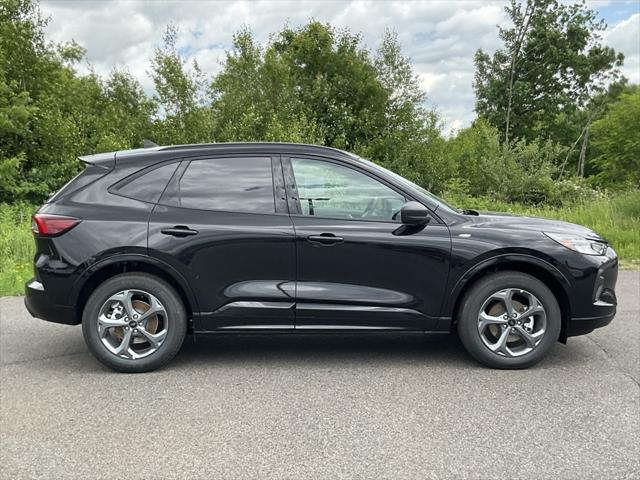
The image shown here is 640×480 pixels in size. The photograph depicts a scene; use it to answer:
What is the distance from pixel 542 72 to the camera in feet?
114

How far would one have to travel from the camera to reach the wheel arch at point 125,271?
4.17 metres

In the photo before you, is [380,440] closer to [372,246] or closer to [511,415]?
[511,415]

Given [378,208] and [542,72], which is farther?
[542,72]

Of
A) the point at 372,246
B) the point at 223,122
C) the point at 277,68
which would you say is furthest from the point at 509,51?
the point at 372,246

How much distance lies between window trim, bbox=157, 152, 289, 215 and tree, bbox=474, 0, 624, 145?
3147 cm

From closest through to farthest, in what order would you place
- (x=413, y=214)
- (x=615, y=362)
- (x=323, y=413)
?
(x=323, y=413)
(x=413, y=214)
(x=615, y=362)

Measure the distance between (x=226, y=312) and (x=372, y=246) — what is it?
118cm

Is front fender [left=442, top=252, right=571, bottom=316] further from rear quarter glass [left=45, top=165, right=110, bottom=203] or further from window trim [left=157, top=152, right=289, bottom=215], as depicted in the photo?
rear quarter glass [left=45, top=165, right=110, bottom=203]

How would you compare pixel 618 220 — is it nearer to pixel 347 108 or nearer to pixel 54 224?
pixel 54 224

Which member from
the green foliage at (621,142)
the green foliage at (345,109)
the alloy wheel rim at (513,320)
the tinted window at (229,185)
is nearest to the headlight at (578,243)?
the alloy wheel rim at (513,320)

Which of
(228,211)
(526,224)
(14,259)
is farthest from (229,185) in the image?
(14,259)

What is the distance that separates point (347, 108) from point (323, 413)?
78.1ft

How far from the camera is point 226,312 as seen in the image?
4227mm

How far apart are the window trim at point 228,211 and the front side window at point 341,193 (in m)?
0.13
